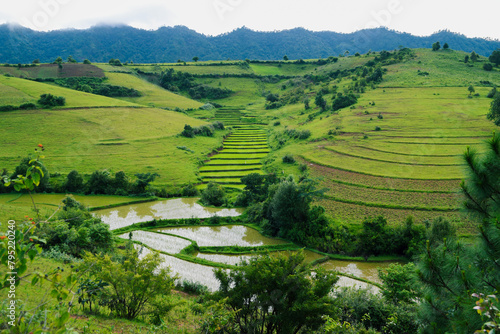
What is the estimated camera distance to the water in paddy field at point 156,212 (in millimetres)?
33703

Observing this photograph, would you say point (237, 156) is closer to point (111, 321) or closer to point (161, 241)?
point (161, 241)

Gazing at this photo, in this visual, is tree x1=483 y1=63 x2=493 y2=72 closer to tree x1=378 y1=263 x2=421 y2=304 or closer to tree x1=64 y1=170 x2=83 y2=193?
tree x1=378 y1=263 x2=421 y2=304

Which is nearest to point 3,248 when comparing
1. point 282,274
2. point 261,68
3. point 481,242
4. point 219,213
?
point 481,242

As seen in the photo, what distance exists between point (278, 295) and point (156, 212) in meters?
25.4

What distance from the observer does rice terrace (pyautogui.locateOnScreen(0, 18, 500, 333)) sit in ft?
24.1

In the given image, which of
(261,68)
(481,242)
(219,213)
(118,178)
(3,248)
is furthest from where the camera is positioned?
(261,68)

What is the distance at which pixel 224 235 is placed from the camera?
3069 centimetres

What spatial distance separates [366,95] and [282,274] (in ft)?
234

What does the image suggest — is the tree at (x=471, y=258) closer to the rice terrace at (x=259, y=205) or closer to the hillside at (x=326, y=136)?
the rice terrace at (x=259, y=205)

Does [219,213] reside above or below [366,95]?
below

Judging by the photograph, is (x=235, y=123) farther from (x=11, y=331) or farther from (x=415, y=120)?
(x=11, y=331)

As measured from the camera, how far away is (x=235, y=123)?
3342 inches

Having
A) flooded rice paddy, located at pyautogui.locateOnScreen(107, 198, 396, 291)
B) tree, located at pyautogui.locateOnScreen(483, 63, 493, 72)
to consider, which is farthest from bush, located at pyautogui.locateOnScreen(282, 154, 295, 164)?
tree, located at pyautogui.locateOnScreen(483, 63, 493, 72)

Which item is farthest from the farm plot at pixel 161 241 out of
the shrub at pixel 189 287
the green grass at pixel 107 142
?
the green grass at pixel 107 142
